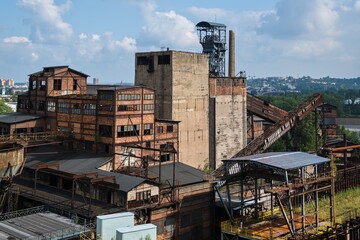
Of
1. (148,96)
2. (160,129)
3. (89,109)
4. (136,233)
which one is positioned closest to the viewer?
(136,233)

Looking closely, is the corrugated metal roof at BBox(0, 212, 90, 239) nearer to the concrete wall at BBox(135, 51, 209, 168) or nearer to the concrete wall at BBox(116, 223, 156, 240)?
the concrete wall at BBox(116, 223, 156, 240)

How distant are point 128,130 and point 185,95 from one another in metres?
11.7

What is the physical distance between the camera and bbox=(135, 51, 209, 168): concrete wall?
43.7m

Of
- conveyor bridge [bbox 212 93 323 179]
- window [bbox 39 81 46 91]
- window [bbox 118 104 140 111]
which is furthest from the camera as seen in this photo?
conveyor bridge [bbox 212 93 323 179]

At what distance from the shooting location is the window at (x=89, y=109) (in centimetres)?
3538

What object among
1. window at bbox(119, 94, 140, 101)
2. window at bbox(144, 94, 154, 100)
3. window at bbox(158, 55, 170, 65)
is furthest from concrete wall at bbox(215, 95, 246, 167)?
window at bbox(119, 94, 140, 101)

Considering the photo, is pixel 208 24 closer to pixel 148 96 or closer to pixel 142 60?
pixel 142 60

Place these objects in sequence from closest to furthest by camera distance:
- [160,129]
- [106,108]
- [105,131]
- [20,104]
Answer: [106,108] < [105,131] < [160,129] < [20,104]

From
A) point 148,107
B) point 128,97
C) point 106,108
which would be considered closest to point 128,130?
point 106,108

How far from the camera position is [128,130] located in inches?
1363

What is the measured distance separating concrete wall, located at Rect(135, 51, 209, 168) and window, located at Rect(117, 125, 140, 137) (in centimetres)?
861

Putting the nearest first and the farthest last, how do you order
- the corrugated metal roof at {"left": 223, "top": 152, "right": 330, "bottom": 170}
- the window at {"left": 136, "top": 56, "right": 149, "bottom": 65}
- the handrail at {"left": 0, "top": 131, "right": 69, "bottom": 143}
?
the corrugated metal roof at {"left": 223, "top": 152, "right": 330, "bottom": 170}, the handrail at {"left": 0, "top": 131, "right": 69, "bottom": 143}, the window at {"left": 136, "top": 56, "right": 149, "bottom": 65}

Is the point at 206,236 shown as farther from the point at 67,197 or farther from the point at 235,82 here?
the point at 235,82

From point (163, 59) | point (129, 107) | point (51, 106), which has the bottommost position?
point (129, 107)
